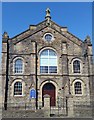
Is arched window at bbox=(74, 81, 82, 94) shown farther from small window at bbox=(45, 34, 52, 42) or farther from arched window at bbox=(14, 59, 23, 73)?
arched window at bbox=(14, 59, 23, 73)

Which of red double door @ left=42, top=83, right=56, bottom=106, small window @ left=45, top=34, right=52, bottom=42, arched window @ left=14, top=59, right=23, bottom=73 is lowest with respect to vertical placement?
red double door @ left=42, top=83, right=56, bottom=106

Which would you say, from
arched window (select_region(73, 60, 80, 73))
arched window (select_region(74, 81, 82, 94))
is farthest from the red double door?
arched window (select_region(73, 60, 80, 73))

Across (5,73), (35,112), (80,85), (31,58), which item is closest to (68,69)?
(80,85)

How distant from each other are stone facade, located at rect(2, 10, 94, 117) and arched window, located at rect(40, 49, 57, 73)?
43 cm

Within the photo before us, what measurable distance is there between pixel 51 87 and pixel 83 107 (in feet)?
19.7

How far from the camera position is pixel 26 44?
3191 cm

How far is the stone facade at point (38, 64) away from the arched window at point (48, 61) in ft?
1.40

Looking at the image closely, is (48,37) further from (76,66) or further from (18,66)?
(18,66)

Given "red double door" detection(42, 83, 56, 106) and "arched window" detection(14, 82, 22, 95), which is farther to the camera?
"red double door" detection(42, 83, 56, 106)

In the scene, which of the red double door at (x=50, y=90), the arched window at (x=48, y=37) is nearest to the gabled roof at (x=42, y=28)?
the arched window at (x=48, y=37)

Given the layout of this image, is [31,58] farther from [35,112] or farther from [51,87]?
[35,112]

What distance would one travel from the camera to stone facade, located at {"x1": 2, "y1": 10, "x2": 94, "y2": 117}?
98.8ft

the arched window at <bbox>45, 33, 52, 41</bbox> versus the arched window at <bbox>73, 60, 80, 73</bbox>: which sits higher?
the arched window at <bbox>45, 33, 52, 41</bbox>

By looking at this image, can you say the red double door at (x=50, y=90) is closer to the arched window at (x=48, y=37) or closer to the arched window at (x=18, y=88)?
the arched window at (x=18, y=88)
